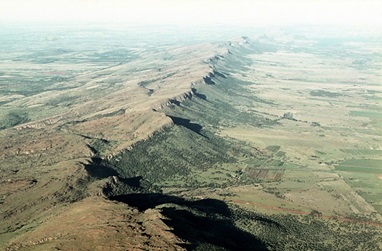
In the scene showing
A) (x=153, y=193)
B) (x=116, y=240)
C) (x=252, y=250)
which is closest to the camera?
(x=116, y=240)

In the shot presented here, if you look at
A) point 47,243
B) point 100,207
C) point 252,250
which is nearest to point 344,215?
point 252,250

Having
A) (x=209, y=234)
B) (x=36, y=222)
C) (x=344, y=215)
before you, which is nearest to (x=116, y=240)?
(x=209, y=234)

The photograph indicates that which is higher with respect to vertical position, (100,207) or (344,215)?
(100,207)

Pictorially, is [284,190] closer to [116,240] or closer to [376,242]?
[376,242]

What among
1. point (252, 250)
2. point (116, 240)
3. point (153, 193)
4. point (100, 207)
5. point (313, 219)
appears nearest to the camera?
point (116, 240)

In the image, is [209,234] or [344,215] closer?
[209,234]

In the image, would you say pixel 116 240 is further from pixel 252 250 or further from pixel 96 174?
pixel 96 174

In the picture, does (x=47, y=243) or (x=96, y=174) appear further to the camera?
(x=96, y=174)

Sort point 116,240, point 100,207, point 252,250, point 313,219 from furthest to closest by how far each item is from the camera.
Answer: point 313,219 < point 100,207 < point 252,250 < point 116,240

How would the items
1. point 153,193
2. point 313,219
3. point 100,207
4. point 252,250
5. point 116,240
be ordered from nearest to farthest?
point 116,240
point 252,250
point 100,207
point 313,219
point 153,193
